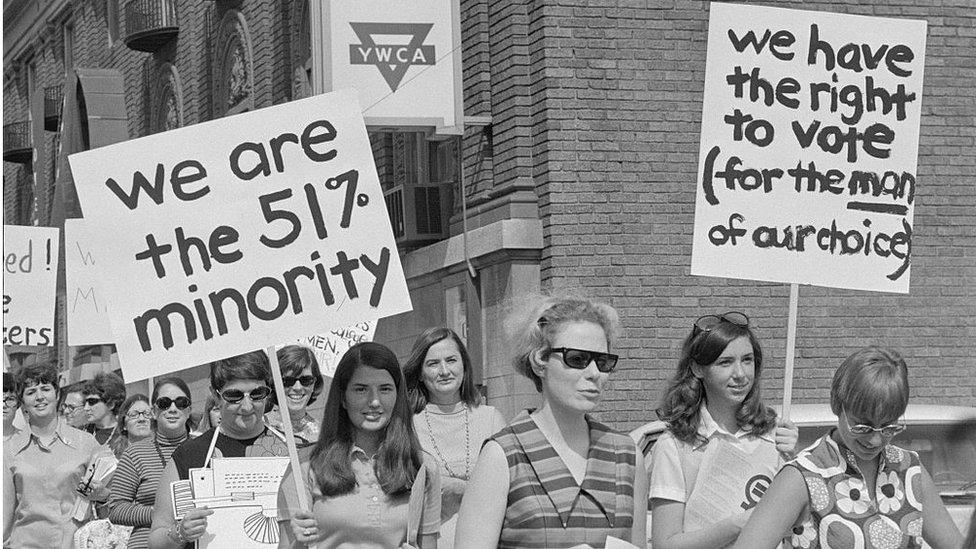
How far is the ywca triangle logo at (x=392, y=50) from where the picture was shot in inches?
634

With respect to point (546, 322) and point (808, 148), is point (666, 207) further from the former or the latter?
point (546, 322)

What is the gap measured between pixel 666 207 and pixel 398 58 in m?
2.73

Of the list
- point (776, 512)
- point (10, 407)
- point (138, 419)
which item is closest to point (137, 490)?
point (138, 419)

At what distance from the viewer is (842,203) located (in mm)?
6570

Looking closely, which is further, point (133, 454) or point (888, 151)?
point (133, 454)

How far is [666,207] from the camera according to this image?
15.8 metres

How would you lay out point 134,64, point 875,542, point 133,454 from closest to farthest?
point 875,542 < point 133,454 < point 134,64

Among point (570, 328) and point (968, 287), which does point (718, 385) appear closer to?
point (570, 328)

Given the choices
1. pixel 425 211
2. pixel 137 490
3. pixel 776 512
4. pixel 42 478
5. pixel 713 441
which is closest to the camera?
pixel 776 512

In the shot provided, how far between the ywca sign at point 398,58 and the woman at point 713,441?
1046 cm

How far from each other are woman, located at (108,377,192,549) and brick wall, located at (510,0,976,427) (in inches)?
322

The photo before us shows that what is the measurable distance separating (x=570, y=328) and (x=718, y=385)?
3.46 ft

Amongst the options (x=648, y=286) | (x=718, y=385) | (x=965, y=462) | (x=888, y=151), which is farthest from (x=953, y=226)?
(x=718, y=385)

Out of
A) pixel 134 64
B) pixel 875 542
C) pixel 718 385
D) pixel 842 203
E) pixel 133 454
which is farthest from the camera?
pixel 134 64
